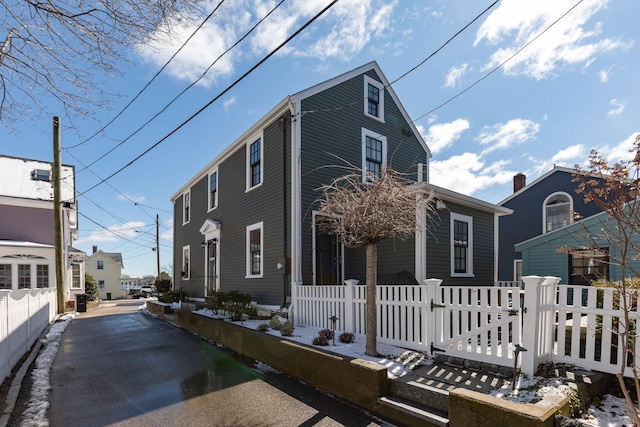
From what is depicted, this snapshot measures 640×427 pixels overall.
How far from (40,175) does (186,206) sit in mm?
9138

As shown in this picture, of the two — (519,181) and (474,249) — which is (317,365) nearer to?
(474,249)

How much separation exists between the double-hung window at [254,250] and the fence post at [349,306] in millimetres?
4083

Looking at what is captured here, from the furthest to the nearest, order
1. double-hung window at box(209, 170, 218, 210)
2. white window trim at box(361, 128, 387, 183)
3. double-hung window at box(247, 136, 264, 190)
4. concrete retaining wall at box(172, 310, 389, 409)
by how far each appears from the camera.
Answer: double-hung window at box(209, 170, 218, 210) < white window trim at box(361, 128, 387, 183) < double-hung window at box(247, 136, 264, 190) < concrete retaining wall at box(172, 310, 389, 409)

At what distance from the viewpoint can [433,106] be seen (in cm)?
872

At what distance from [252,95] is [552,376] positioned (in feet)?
27.5

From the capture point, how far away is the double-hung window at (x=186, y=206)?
1714 centimetres

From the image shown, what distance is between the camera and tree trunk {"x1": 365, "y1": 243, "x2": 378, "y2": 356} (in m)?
5.46

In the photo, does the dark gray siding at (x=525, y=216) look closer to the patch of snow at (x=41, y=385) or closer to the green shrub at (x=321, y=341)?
the green shrub at (x=321, y=341)

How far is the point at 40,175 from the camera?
1931 centimetres

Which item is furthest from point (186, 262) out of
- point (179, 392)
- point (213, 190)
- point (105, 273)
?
point (105, 273)

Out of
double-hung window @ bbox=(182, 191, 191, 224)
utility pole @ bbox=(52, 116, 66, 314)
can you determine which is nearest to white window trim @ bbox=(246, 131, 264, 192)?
double-hung window @ bbox=(182, 191, 191, 224)

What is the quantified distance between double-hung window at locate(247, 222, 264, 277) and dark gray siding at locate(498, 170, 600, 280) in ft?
41.5

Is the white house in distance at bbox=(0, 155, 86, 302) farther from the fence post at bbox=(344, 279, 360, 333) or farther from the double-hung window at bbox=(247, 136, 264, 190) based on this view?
the fence post at bbox=(344, 279, 360, 333)

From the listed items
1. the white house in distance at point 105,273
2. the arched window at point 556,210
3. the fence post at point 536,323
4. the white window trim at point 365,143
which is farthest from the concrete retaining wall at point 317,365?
the white house in distance at point 105,273
